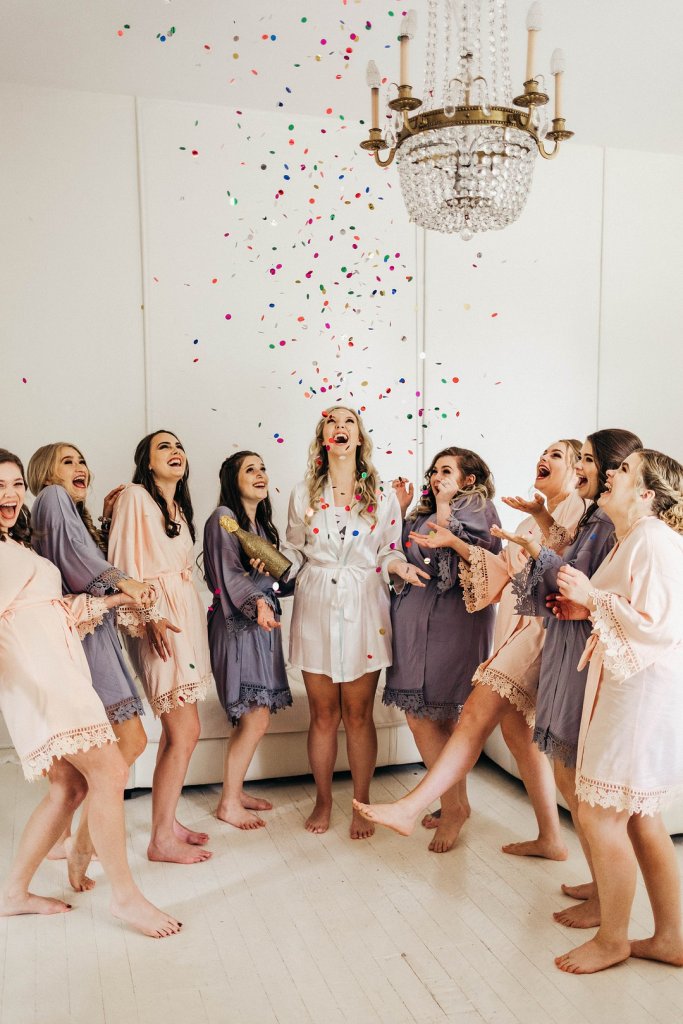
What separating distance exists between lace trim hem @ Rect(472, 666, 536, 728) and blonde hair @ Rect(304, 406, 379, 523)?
0.81m

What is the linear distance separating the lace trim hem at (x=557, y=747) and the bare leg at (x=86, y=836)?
1.36 metres

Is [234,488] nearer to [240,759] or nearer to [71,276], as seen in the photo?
[240,759]

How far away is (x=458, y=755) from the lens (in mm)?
3055

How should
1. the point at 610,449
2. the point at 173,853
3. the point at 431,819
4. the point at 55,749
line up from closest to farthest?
the point at 55,749 < the point at 610,449 < the point at 173,853 < the point at 431,819

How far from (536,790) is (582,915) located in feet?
1.75

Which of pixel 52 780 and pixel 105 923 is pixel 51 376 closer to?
pixel 52 780

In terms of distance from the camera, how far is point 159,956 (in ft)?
8.73

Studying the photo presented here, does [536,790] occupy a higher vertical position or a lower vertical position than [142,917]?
higher

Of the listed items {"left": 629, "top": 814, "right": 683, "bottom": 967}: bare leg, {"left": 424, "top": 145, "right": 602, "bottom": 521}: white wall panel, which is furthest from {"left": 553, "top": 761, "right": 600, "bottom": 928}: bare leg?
{"left": 424, "top": 145, "right": 602, "bottom": 521}: white wall panel

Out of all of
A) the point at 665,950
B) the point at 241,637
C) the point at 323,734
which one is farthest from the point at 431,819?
the point at 665,950

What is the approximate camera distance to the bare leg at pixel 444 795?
3389mm

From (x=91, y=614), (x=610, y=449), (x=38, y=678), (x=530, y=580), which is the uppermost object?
(x=610, y=449)

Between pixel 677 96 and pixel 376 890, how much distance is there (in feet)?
13.1

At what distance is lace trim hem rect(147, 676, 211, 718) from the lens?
3344mm
